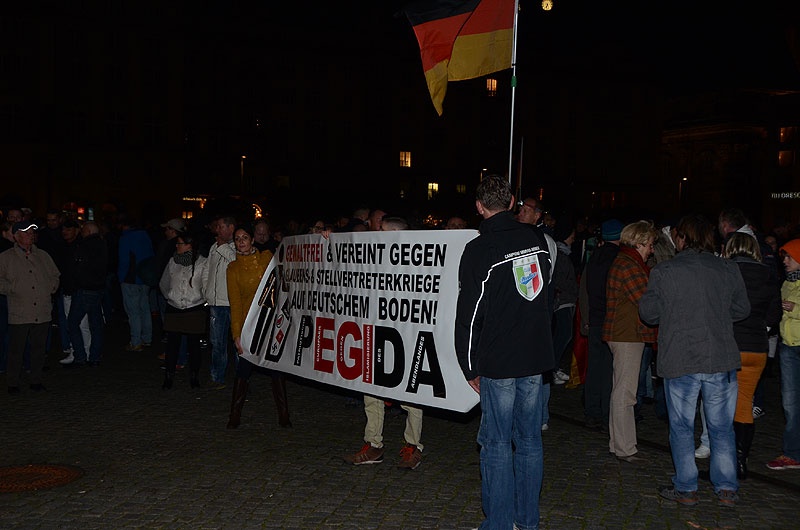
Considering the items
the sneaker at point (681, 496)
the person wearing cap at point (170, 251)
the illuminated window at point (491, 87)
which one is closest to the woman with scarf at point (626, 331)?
the sneaker at point (681, 496)

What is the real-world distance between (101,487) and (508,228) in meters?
4.04

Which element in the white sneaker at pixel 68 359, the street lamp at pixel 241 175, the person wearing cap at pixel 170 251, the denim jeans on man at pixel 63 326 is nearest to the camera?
the person wearing cap at pixel 170 251

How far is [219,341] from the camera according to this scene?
11.7 metres

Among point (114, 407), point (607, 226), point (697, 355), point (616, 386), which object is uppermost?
point (607, 226)

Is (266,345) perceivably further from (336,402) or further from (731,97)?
(731,97)

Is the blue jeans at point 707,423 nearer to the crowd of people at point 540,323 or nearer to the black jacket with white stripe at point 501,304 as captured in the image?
the crowd of people at point 540,323

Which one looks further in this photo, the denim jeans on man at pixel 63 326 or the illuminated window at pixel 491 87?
the illuminated window at pixel 491 87

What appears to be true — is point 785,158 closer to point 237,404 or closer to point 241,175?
point 241,175

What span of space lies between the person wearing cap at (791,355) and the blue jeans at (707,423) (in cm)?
114

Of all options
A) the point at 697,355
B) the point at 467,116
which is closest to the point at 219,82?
the point at 467,116

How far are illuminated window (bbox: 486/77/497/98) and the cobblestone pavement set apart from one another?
6590cm

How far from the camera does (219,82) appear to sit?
65750mm

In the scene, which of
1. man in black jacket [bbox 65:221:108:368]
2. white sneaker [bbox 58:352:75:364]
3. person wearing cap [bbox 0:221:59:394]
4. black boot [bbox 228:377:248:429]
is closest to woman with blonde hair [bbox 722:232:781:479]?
black boot [bbox 228:377:248:429]

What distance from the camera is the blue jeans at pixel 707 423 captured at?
21.8ft
